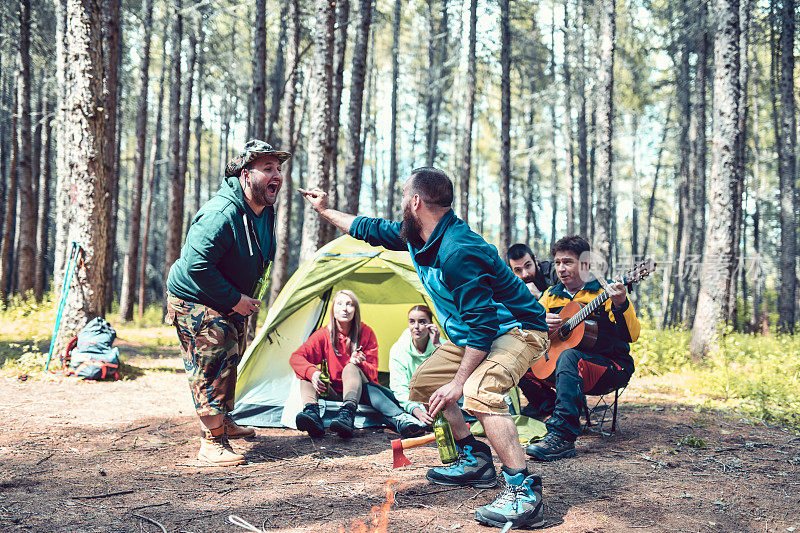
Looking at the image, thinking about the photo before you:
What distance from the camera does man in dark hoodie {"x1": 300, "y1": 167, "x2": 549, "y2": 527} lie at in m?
2.60

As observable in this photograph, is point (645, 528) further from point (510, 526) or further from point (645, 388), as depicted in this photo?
point (645, 388)

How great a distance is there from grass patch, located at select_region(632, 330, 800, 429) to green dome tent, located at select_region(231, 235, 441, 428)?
10.8ft

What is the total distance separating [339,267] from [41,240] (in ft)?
44.4

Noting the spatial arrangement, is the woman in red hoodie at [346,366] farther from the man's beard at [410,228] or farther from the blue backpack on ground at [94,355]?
the blue backpack on ground at [94,355]

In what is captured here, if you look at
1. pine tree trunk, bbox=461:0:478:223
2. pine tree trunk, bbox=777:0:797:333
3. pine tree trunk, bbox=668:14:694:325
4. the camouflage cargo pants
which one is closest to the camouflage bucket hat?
the camouflage cargo pants

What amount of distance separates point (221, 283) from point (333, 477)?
52.5 inches

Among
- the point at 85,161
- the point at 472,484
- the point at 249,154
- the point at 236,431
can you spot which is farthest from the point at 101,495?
the point at 85,161

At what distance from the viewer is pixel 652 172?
29125 millimetres

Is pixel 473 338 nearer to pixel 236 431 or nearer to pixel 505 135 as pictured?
pixel 236 431

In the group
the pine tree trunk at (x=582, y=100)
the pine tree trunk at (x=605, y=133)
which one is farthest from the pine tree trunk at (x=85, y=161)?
the pine tree trunk at (x=582, y=100)

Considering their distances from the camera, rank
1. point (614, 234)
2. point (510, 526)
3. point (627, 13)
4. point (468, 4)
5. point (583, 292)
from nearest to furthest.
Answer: point (510, 526), point (583, 292), point (468, 4), point (627, 13), point (614, 234)

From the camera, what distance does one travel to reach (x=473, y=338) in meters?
2.60

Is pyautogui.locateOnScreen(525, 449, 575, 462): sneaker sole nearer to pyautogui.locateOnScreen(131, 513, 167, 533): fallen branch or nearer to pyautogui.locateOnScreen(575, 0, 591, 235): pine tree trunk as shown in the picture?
pyautogui.locateOnScreen(131, 513, 167, 533): fallen branch

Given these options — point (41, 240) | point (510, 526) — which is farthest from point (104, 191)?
point (41, 240)
